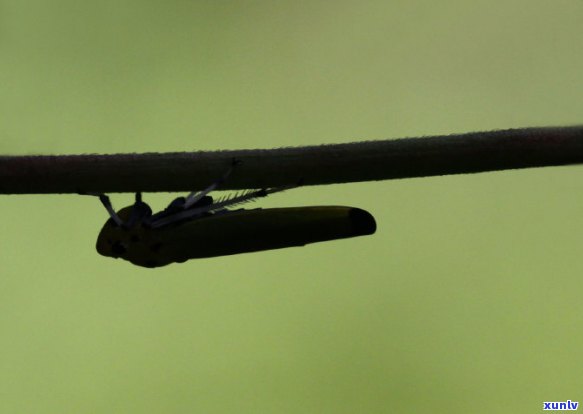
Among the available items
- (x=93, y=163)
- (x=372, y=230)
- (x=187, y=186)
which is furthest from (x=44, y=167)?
(x=372, y=230)

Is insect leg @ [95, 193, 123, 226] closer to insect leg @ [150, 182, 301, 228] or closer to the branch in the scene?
insect leg @ [150, 182, 301, 228]

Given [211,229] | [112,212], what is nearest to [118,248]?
[112,212]

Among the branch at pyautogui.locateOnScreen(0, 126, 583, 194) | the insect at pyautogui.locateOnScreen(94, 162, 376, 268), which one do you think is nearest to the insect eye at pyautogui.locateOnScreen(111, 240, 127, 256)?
the insect at pyautogui.locateOnScreen(94, 162, 376, 268)

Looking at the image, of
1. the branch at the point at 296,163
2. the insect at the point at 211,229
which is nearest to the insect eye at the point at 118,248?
the insect at the point at 211,229

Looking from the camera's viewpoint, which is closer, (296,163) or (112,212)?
(296,163)

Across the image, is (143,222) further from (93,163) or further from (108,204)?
(93,163)

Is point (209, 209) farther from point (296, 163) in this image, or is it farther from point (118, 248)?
point (296, 163)
